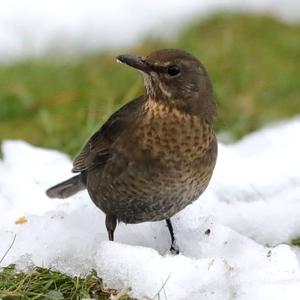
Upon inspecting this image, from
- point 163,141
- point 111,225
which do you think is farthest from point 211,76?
point 163,141

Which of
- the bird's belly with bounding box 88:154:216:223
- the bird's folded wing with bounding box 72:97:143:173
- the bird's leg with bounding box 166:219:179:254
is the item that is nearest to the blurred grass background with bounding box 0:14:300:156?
the bird's folded wing with bounding box 72:97:143:173

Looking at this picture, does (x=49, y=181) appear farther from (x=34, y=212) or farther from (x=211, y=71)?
(x=211, y=71)

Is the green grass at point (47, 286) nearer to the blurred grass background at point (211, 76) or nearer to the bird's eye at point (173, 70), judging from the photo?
the bird's eye at point (173, 70)

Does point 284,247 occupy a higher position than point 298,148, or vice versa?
point 284,247

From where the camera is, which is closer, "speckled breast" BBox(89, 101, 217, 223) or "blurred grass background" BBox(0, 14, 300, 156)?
"speckled breast" BBox(89, 101, 217, 223)

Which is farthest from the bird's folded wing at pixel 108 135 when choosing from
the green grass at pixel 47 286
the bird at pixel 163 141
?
the green grass at pixel 47 286

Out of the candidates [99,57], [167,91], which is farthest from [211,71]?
[167,91]

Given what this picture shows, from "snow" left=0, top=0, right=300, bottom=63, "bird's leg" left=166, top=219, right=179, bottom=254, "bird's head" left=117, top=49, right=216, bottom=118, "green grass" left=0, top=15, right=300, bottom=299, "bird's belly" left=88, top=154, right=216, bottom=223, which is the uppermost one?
"bird's head" left=117, top=49, right=216, bottom=118

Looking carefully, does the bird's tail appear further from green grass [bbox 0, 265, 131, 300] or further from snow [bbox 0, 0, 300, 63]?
snow [bbox 0, 0, 300, 63]
